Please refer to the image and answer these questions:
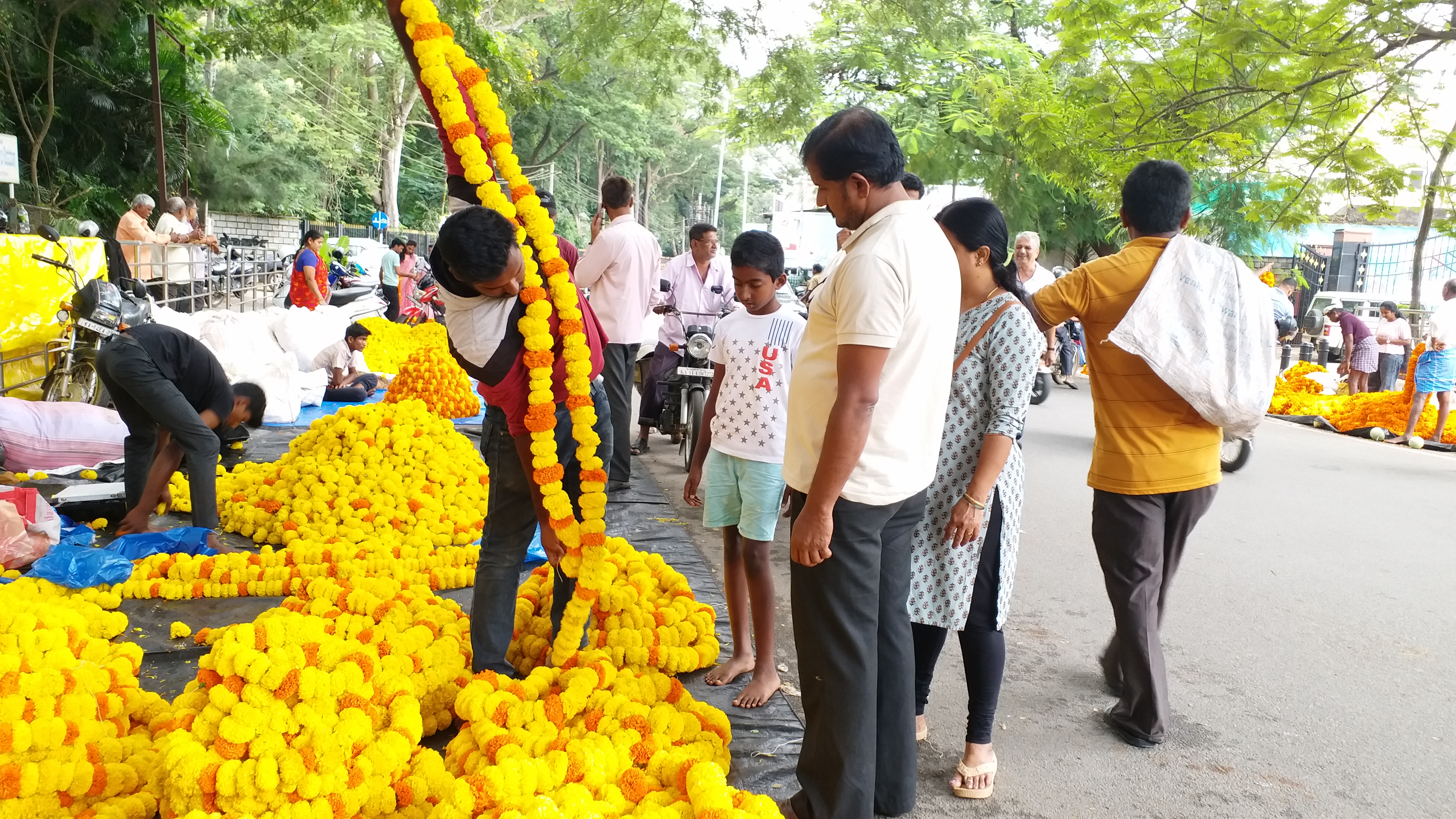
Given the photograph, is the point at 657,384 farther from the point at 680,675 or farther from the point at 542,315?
the point at 542,315

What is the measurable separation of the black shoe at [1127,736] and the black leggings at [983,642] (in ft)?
2.07

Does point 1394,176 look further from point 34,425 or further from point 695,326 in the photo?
point 34,425

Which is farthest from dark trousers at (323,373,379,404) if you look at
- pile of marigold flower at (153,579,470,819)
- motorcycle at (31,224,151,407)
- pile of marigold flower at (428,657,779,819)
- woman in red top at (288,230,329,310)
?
pile of marigold flower at (428,657,779,819)

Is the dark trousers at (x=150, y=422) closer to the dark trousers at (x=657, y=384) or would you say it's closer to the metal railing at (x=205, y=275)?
the dark trousers at (x=657, y=384)

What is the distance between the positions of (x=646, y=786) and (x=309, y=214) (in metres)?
30.4

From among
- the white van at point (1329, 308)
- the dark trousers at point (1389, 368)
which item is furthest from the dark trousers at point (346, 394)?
the white van at point (1329, 308)

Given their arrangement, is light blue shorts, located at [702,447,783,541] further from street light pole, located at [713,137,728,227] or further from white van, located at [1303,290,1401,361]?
street light pole, located at [713,137,728,227]

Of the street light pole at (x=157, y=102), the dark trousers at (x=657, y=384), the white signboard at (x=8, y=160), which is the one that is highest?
the street light pole at (x=157, y=102)

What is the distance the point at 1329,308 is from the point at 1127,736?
1690cm

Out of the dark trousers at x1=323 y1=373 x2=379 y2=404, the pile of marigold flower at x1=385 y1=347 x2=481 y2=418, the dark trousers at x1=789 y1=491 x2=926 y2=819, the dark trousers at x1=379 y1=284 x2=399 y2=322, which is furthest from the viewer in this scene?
the dark trousers at x1=379 y1=284 x2=399 y2=322

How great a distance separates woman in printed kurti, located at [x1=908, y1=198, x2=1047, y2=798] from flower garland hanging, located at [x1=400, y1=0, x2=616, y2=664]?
1.05m

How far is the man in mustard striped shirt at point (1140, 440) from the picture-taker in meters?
3.25

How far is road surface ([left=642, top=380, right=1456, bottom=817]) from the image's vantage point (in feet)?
10.2

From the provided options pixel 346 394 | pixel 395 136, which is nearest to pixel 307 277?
pixel 346 394
